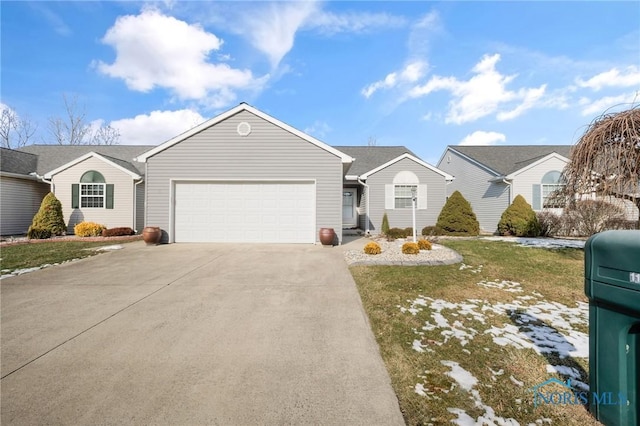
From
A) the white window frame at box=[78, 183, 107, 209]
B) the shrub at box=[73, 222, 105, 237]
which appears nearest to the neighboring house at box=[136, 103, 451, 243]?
the shrub at box=[73, 222, 105, 237]

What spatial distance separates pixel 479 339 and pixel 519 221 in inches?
496

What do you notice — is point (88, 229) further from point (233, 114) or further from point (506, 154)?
point (506, 154)

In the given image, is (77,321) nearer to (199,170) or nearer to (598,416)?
(598,416)

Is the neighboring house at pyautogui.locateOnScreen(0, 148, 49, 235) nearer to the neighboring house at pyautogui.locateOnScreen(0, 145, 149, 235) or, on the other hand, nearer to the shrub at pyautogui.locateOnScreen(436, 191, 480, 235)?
the neighboring house at pyautogui.locateOnScreen(0, 145, 149, 235)

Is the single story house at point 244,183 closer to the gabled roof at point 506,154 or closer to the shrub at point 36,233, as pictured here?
the shrub at point 36,233

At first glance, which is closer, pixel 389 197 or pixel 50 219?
pixel 50 219

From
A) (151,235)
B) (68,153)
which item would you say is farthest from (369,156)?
(68,153)

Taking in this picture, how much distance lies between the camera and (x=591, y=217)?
12.0 metres

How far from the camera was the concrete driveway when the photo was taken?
222 centimetres

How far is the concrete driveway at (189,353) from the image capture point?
222 centimetres

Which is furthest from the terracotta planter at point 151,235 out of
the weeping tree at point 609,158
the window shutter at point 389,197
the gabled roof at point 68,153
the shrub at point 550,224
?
the shrub at point 550,224

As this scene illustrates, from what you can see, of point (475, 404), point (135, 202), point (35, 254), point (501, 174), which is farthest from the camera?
point (501, 174)

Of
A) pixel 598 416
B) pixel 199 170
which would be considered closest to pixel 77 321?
pixel 598 416

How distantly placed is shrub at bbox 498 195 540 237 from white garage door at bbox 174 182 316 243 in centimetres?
1002
